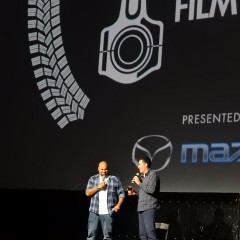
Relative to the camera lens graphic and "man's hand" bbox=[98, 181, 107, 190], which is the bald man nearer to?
"man's hand" bbox=[98, 181, 107, 190]

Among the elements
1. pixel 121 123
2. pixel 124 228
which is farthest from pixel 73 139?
pixel 124 228

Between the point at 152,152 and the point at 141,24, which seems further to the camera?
the point at 141,24

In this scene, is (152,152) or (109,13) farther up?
(109,13)

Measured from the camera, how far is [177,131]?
660 cm

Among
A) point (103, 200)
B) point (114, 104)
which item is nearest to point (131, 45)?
point (114, 104)

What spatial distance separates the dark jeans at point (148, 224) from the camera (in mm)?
5949

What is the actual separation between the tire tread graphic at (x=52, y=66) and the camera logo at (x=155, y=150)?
0.92 m

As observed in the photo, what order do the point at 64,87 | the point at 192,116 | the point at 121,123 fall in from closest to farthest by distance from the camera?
the point at 192,116 < the point at 121,123 < the point at 64,87

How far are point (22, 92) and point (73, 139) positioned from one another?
1.08 m

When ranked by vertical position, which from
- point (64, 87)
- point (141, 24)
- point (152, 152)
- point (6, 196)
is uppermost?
point (141, 24)

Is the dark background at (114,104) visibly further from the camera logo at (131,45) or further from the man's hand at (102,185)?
the man's hand at (102,185)

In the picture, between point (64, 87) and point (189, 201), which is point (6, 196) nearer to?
point (64, 87)

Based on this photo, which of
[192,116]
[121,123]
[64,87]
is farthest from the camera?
[64,87]

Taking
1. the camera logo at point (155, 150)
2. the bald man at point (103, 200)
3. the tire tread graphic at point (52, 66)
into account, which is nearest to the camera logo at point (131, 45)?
the tire tread graphic at point (52, 66)
